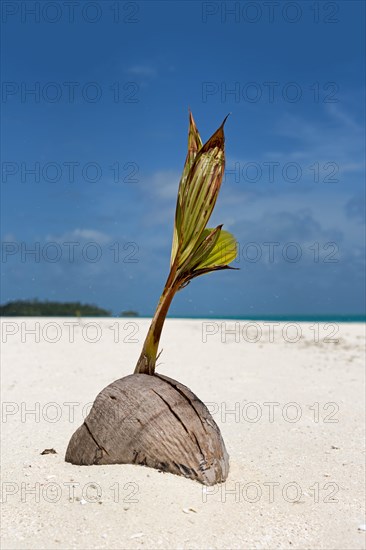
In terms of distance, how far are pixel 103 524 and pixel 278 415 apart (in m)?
4.07

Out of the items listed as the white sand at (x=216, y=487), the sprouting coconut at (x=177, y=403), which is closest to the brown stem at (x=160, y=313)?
the sprouting coconut at (x=177, y=403)

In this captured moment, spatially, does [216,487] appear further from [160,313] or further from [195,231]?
[195,231]

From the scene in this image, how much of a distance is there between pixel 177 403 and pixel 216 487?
696mm

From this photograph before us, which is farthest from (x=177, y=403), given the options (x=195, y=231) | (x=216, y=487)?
(x=195, y=231)

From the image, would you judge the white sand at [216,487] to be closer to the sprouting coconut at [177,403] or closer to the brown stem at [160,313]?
the sprouting coconut at [177,403]

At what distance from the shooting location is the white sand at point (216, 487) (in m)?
3.55

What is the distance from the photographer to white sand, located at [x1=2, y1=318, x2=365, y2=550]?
3555 mm

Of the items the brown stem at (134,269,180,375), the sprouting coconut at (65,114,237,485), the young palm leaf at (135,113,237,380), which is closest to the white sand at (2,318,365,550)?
the sprouting coconut at (65,114,237,485)

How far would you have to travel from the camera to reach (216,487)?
4.16 meters

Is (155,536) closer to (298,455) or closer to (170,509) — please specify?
(170,509)

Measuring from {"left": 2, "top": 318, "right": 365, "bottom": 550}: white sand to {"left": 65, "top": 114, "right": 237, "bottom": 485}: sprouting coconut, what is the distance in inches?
5.9

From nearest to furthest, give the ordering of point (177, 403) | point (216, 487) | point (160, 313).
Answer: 1. point (216, 487)
2. point (177, 403)
3. point (160, 313)

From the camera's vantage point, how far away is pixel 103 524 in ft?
11.6

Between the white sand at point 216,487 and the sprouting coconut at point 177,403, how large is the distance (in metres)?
0.15
